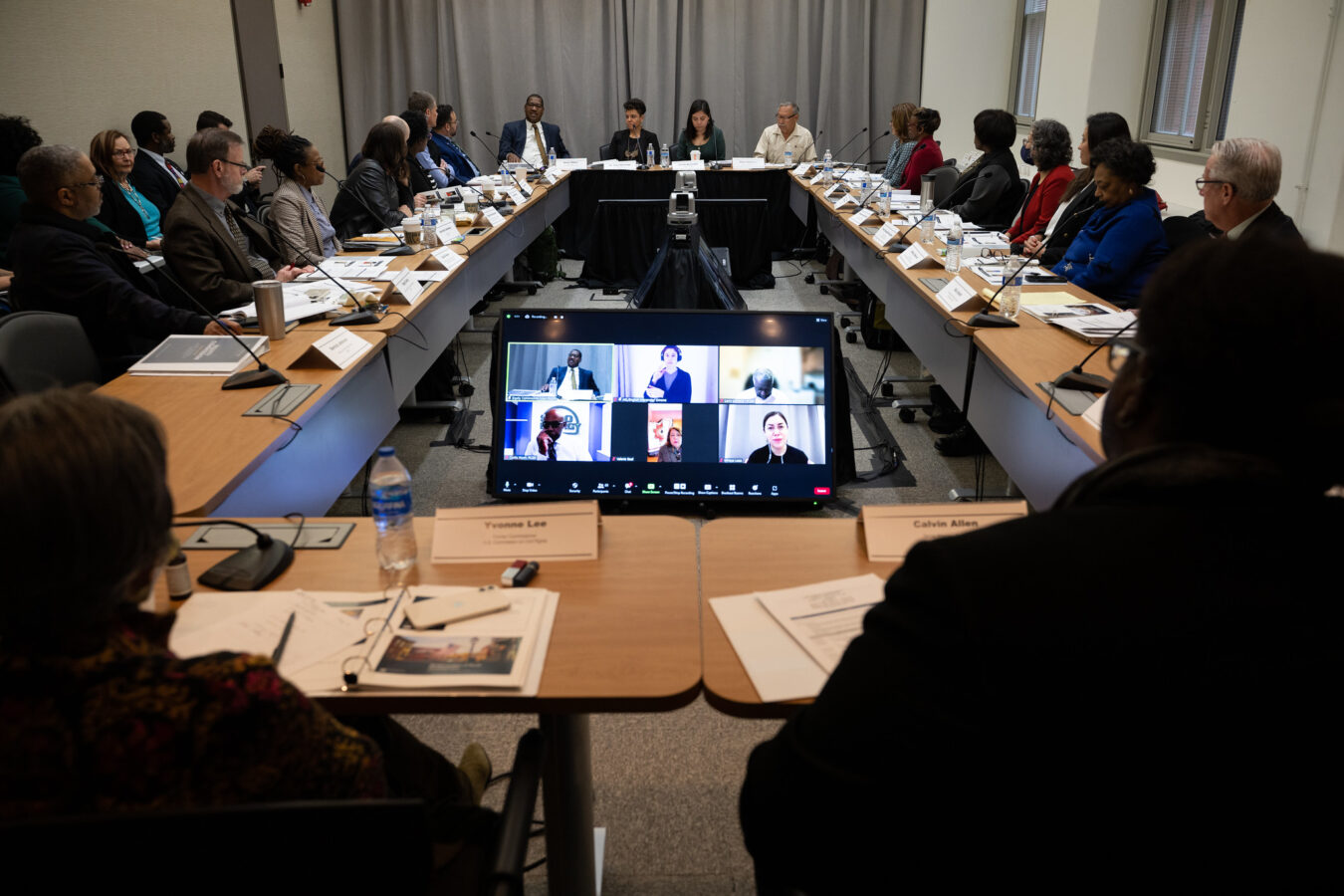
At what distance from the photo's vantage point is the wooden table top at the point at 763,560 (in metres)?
1.30

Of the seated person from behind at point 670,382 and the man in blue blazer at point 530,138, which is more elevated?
the man in blue blazer at point 530,138

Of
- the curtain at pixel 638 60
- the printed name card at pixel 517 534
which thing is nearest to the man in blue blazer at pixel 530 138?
the curtain at pixel 638 60

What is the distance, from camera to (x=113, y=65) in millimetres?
5832

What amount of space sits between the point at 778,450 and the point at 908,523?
22.1 inches

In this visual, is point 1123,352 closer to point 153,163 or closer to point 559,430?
point 559,430

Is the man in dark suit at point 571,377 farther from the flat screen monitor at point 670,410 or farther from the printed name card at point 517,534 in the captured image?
the printed name card at point 517,534

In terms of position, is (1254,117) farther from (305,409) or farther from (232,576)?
(232,576)

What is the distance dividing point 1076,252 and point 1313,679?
3251 millimetres

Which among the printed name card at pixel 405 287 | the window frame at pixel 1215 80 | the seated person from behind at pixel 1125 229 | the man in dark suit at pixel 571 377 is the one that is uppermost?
the window frame at pixel 1215 80

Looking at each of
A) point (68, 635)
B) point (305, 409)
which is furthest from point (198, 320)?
point (68, 635)

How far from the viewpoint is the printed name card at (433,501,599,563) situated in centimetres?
152

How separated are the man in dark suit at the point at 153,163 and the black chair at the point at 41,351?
2.95 meters

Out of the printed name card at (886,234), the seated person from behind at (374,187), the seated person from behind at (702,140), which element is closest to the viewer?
A: the printed name card at (886,234)

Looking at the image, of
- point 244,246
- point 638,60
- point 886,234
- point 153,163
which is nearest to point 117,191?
point 153,163
